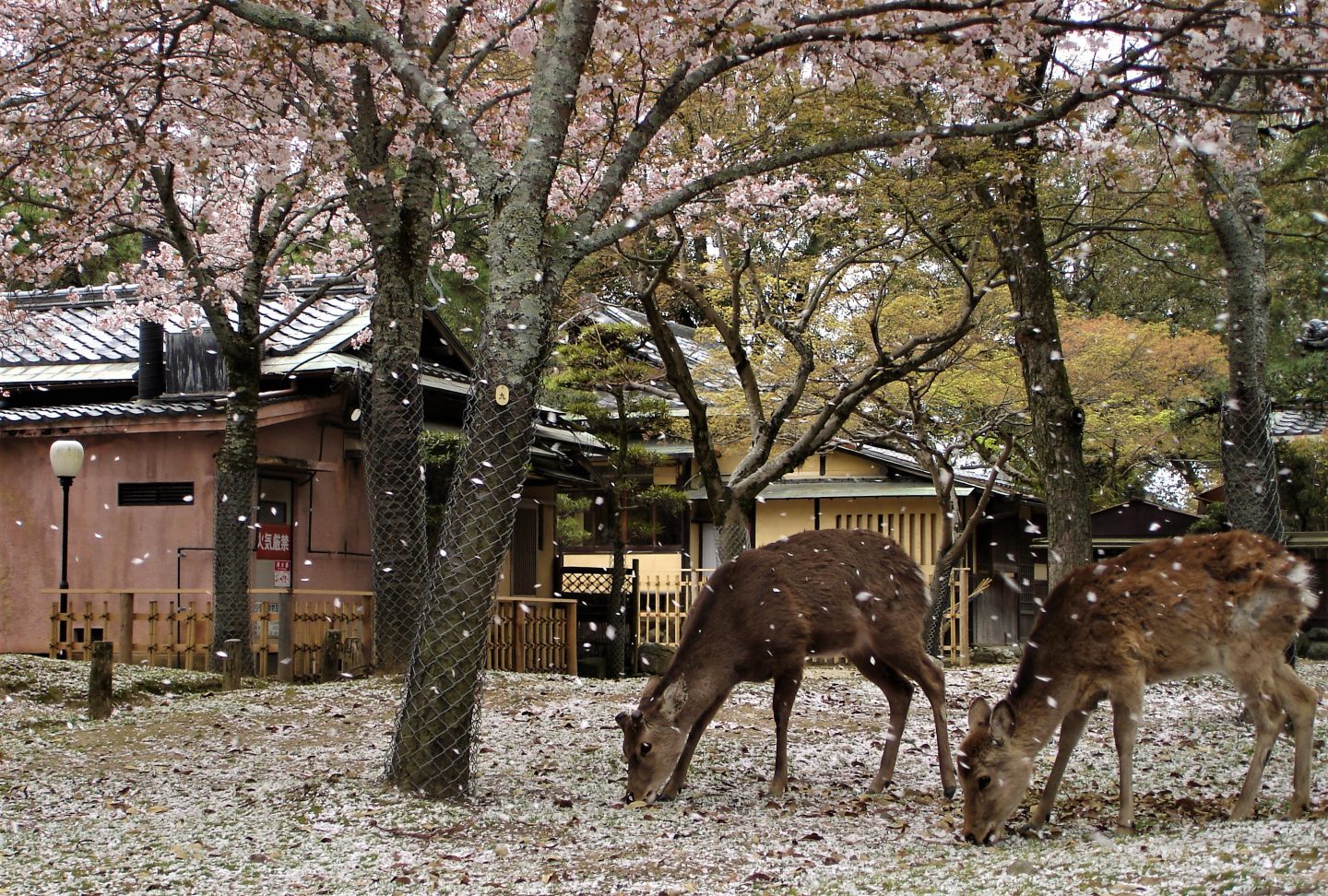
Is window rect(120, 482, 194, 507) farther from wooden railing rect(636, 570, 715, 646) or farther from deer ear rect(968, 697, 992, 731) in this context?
deer ear rect(968, 697, 992, 731)

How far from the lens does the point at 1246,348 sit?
37.8 feet

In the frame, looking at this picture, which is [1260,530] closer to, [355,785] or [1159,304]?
[355,785]

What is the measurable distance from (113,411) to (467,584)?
450 inches

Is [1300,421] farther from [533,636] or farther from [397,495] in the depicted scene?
[397,495]

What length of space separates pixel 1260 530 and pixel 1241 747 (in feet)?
6.77

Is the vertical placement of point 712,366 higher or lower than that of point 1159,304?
lower

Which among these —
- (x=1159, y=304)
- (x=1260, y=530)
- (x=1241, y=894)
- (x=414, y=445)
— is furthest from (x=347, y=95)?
(x=1159, y=304)

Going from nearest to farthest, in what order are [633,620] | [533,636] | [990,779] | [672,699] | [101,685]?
[990,779]
[672,699]
[101,685]
[533,636]
[633,620]

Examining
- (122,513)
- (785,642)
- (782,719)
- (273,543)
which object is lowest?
(782,719)

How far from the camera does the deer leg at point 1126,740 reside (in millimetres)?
6895

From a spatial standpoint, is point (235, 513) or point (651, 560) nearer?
point (235, 513)

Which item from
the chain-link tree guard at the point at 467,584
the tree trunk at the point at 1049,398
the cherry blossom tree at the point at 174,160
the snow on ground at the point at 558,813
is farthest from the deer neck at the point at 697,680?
the cherry blossom tree at the point at 174,160

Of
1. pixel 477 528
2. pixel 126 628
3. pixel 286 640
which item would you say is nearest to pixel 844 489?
pixel 286 640

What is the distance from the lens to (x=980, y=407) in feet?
78.0
